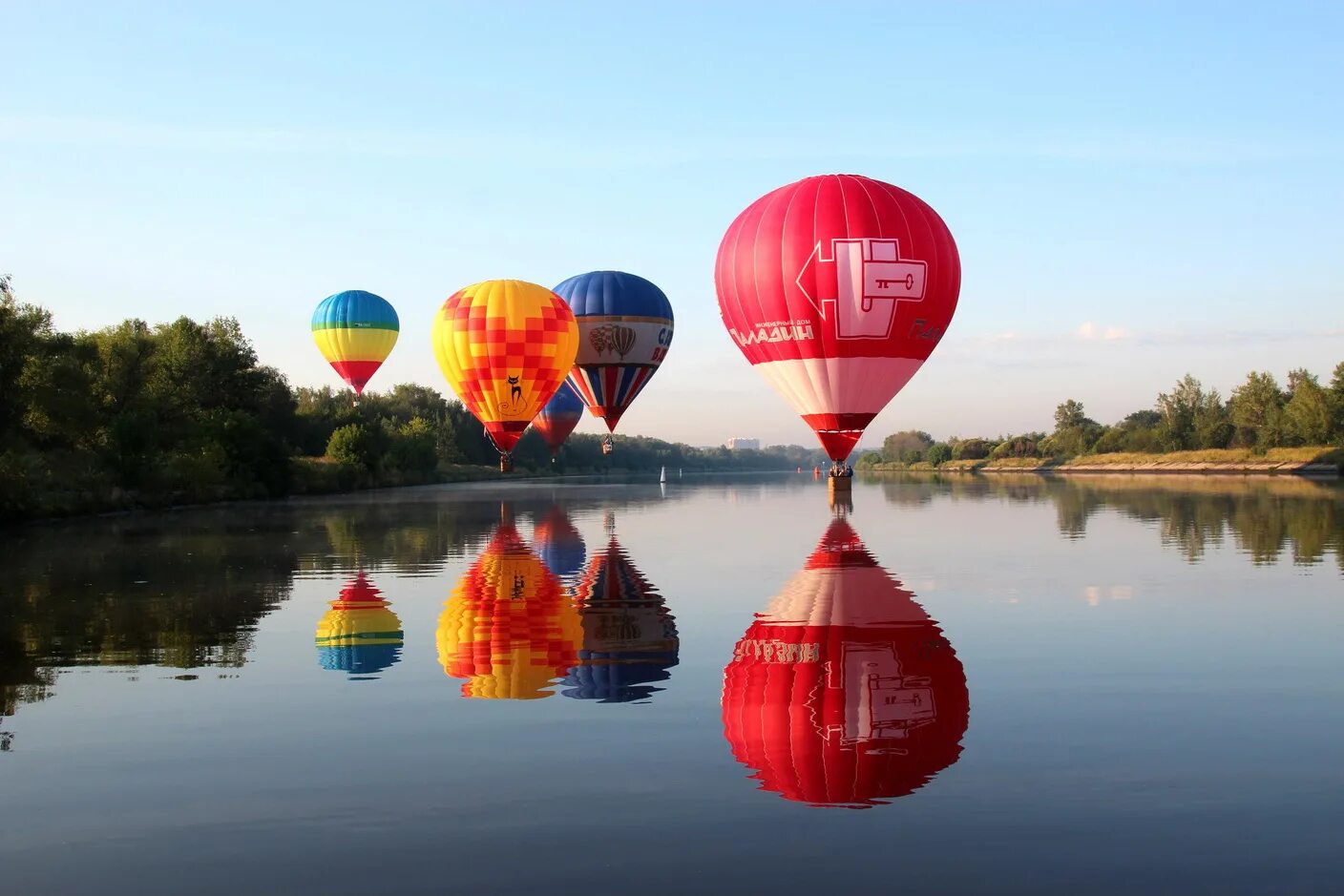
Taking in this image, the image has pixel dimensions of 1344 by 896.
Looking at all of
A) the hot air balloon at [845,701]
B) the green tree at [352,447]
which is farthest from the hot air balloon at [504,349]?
the green tree at [352,447]

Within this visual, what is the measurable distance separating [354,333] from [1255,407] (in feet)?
312

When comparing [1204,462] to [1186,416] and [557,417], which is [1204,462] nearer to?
[1186,416]

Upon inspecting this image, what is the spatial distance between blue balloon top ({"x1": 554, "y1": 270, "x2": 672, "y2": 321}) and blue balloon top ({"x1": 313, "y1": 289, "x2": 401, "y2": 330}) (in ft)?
68.8

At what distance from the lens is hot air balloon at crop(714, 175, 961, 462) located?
111 feet

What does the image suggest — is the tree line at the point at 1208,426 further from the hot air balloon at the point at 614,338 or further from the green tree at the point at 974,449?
the hot air balloon at the point at 614,338

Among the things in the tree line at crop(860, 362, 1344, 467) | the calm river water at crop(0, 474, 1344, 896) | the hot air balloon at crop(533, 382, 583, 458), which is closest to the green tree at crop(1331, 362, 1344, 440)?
the tree line at crop(860, 362, 1344, 467)

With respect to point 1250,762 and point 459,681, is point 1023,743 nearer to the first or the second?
point 1250,762

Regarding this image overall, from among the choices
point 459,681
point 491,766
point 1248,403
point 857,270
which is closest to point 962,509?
point 857,270

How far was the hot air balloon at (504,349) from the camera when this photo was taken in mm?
49781

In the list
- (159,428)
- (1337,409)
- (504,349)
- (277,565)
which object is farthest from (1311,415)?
(277,565)

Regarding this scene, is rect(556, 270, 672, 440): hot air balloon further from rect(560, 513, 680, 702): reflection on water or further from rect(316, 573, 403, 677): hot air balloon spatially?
rect(316, 573, 403, 677): hot air balloon

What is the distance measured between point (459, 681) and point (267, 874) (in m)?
5.89

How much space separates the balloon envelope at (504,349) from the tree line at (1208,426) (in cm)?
8600

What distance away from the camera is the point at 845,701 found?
11422mm
